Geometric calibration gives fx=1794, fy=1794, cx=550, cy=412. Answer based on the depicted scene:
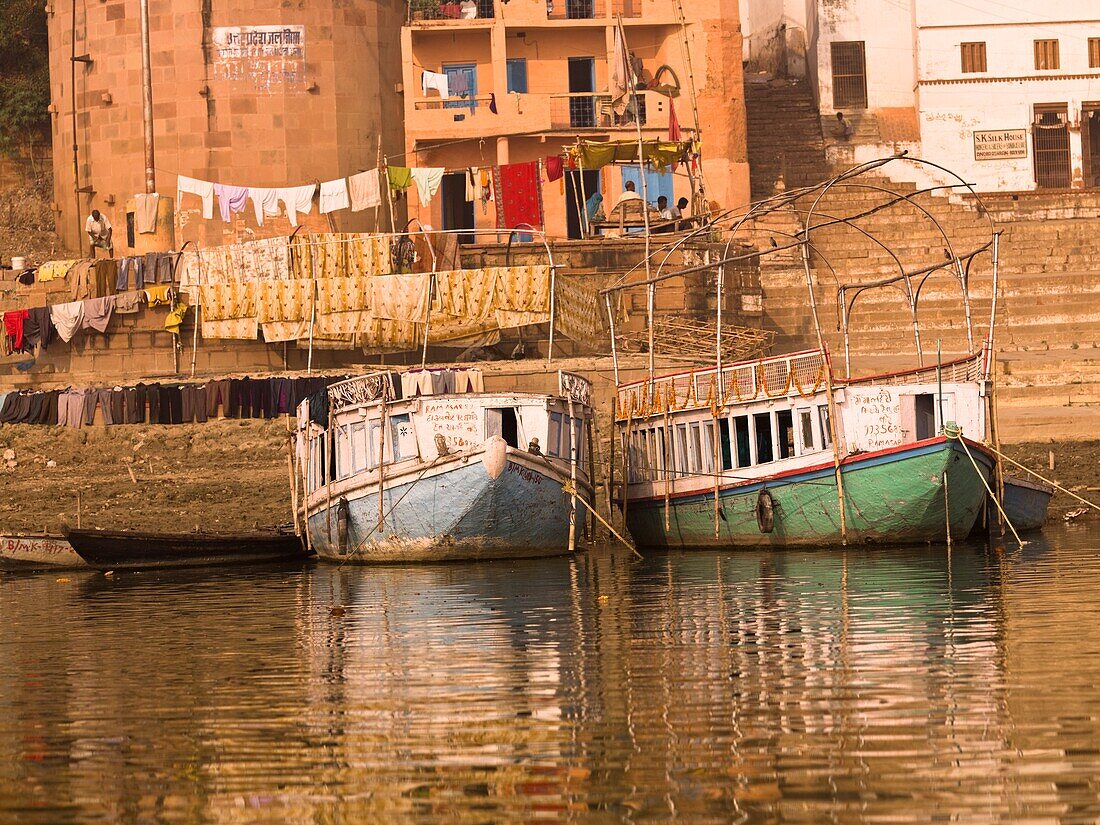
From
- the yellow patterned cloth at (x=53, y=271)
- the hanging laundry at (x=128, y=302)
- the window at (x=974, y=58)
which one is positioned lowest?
the hanging laundry at (x=128, y=302)

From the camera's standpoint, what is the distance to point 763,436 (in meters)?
25.2

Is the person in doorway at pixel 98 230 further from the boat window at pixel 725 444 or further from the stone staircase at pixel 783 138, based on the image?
the boat window at pixel 725 444

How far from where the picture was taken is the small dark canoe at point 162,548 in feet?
78.3

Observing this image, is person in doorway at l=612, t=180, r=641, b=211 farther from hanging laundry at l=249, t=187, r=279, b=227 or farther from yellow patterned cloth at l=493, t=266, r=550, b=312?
hanging laundry at l=249, t=187, r=279, b=227

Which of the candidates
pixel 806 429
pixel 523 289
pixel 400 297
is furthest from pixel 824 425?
pixel 400 297

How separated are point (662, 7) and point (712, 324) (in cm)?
958

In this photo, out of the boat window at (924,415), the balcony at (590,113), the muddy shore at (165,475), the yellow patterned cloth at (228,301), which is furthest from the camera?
the balcony at (590,113)

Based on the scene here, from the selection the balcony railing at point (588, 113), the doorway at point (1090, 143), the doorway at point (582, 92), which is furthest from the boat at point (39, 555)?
the doorway at point (1090, 143)

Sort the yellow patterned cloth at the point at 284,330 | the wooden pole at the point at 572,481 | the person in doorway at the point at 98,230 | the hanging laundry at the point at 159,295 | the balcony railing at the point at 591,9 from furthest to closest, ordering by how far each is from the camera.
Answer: the balcony railing at the point at 591,9 → the person in doorway at the point at 98,230 → the hanging laundry at the point at 159,295 → the yellow patterned cloth at the point at 284,330 → the wooden pole at the point at 572,481

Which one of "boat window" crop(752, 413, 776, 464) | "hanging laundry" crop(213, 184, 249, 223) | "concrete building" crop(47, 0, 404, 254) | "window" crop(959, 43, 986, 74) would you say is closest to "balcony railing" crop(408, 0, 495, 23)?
"concrete building" crop(47, 0, 404, 254)

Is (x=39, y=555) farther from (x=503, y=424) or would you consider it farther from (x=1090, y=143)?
(x=1090, y=143)

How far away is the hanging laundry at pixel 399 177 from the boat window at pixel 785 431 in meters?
14.3

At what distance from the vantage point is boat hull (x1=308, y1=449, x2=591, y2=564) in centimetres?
2322

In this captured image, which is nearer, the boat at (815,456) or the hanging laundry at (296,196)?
the boat at (815,456)
